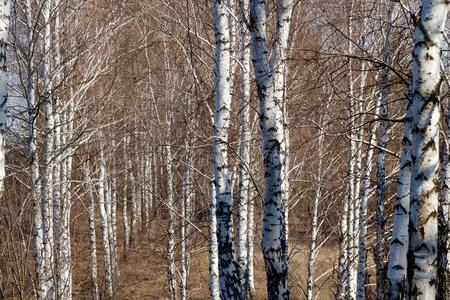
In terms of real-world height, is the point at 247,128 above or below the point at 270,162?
above

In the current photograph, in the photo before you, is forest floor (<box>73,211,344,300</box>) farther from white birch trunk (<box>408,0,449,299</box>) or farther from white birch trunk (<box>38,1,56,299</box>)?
white birch trunk (<box>408,0,449,299</box>)

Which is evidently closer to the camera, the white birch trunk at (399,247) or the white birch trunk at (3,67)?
the white birch trunk at (3,67)

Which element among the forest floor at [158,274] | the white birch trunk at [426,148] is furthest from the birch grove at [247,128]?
the forest floor at [158,274]

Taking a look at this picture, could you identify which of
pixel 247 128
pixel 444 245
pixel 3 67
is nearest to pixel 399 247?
pixel 444 245

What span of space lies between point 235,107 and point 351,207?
9.90 ft

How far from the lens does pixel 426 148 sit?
2.99 m

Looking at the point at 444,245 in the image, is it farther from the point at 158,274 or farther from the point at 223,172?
the point at 158,274

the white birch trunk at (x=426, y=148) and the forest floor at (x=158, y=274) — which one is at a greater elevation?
the white birch trunk at (x=426, y=148)

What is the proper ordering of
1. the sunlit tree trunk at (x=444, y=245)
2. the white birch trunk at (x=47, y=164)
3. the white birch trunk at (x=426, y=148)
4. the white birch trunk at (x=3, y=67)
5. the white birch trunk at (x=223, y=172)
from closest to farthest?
the white birch trunk at (x=426, y=148) < the white birch trunk at (x=3, y=67) < the sunlit tree trunk at (x=444, y=245) < the white birch trunk at (x=223, y=172) < the white birch trunk at (x=47, y=164)

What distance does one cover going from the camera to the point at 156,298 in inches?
540

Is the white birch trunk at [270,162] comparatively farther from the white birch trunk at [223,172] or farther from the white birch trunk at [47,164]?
the white birch trunk at [47,164]

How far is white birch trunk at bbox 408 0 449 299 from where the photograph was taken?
2924 mm

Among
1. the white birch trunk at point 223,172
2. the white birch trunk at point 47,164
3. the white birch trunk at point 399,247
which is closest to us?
the white birch trunk at point 399,247

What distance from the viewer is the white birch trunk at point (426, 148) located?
9.59 ft
